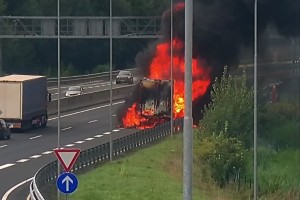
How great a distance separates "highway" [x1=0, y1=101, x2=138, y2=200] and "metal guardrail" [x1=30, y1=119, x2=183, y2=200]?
72 cm

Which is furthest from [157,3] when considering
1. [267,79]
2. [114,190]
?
A: [114,190]

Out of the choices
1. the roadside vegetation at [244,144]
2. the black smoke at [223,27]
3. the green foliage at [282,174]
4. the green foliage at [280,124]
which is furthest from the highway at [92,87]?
the green foliage at [282,174]

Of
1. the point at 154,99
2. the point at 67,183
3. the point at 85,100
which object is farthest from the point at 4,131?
the point at 67,183

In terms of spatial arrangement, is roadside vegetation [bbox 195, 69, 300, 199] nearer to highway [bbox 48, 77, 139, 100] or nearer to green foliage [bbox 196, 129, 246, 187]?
green foliage [bbox 196, 129, 246, 187]

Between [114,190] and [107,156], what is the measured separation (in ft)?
33.6

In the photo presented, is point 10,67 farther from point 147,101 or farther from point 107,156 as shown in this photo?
point 107,156

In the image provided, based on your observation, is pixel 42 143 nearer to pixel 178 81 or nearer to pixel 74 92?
pixel 178 81

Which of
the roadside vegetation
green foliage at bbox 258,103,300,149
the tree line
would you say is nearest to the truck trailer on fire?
green foliage at bbox 258,103,300,149

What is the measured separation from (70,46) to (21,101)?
164 feet

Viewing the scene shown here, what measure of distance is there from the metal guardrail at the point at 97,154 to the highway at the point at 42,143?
2.35 feet

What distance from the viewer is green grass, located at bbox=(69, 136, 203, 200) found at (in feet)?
107

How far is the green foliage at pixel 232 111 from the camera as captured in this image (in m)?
45.5

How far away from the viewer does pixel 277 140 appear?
45906 millimetres

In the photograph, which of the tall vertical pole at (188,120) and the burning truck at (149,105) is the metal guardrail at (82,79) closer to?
the burning truck at (149,105)
